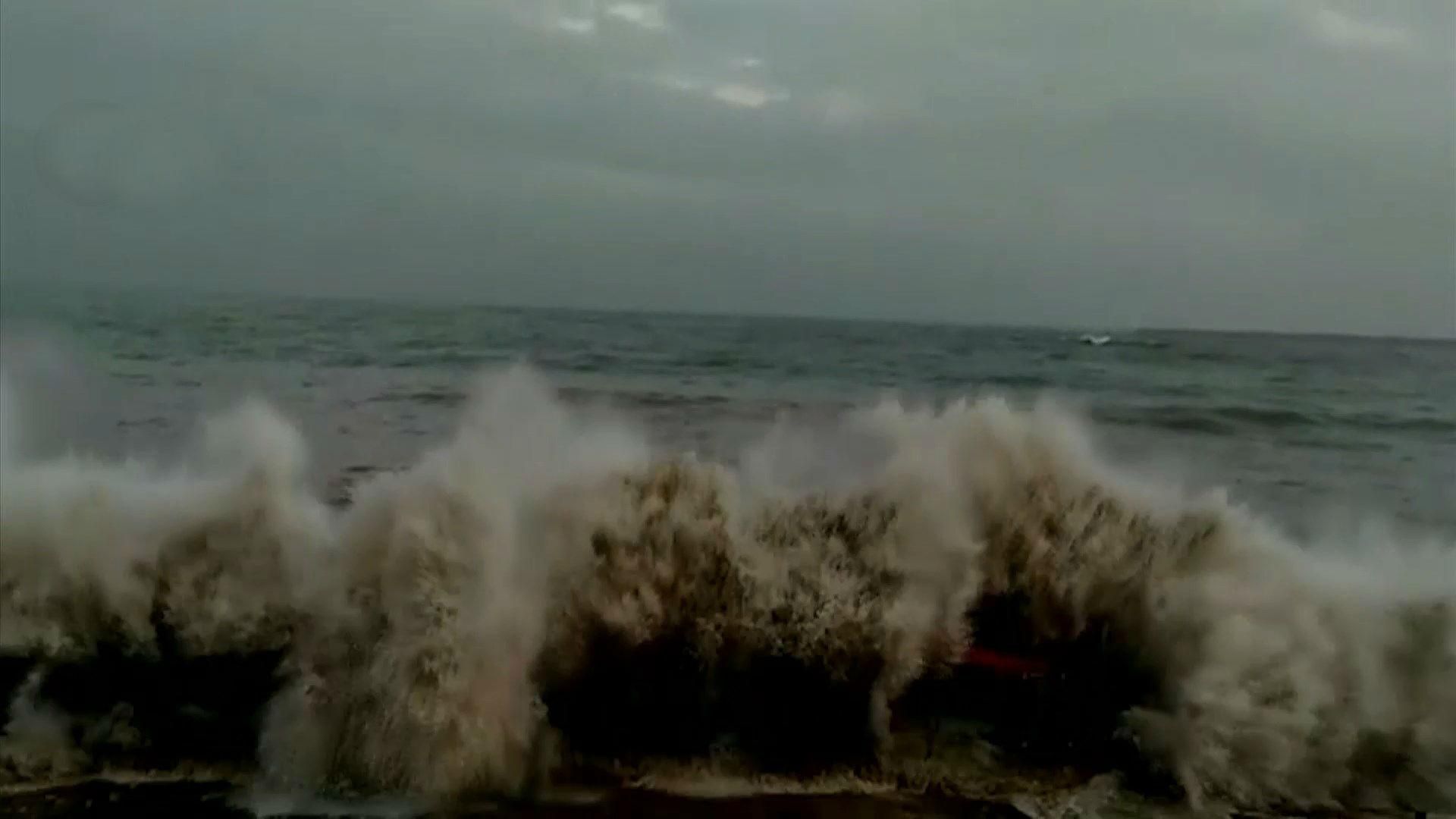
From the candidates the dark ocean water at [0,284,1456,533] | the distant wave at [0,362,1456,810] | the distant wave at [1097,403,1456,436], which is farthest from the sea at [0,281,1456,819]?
the distant wave at [1097,403,1456,436]

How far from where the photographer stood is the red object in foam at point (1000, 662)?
183 inches

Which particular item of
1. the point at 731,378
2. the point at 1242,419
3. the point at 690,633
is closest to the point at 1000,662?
the point at 690,633

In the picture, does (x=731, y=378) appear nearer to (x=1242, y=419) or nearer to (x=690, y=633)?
(x=1242, y=419)

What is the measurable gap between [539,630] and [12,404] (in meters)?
3.07

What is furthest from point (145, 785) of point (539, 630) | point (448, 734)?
point (539, 630)

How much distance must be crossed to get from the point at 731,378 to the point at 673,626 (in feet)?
27.8

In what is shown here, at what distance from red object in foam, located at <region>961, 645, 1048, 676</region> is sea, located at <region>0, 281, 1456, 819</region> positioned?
18 mm

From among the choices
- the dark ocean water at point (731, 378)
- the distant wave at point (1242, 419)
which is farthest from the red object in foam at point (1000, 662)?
the distant wave at point (1242, 419)

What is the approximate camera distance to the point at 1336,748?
424cm

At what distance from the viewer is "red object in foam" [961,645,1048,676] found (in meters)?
A: 4.64

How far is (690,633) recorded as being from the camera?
14.8 ft

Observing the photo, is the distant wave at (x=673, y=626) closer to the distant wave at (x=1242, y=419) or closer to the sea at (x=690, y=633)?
the sea at (x=690, y=633)

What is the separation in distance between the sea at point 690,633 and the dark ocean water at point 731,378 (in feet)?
4.23

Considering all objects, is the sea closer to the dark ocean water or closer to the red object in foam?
the red object in foam
